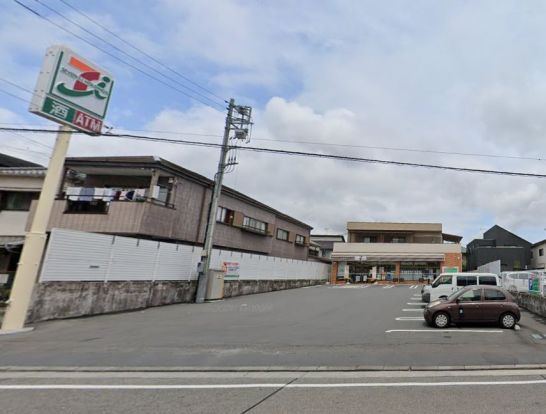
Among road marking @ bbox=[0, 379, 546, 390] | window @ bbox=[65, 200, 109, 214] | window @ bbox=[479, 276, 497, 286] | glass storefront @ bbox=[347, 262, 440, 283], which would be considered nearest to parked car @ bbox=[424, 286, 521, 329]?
window @ bbox=[479, 276, 497, 286]

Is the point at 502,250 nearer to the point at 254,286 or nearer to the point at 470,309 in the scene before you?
the point at 254,286

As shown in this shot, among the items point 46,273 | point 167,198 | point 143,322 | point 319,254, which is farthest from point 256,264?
point 319,254

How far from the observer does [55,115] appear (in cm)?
1120

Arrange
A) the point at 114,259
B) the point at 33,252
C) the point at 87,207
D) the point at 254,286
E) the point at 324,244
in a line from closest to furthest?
the point at 33,252 < the point at 114,259 < the point at 87,207 < the point at 254,286 < the point at 324,244

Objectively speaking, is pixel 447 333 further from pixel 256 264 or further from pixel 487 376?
pixel 256 264

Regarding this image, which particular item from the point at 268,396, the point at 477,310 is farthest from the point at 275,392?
the point at 477,310

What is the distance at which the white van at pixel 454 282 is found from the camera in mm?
17422

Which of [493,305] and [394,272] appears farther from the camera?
[394,272]

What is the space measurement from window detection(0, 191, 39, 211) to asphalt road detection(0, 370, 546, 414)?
753 inches

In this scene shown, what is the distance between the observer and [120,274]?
14.5 m

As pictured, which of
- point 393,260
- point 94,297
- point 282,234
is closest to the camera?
point 94,297

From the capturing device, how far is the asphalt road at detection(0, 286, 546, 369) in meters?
7.43

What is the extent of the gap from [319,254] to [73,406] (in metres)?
50.3

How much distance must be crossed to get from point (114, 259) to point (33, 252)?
3.71 m
